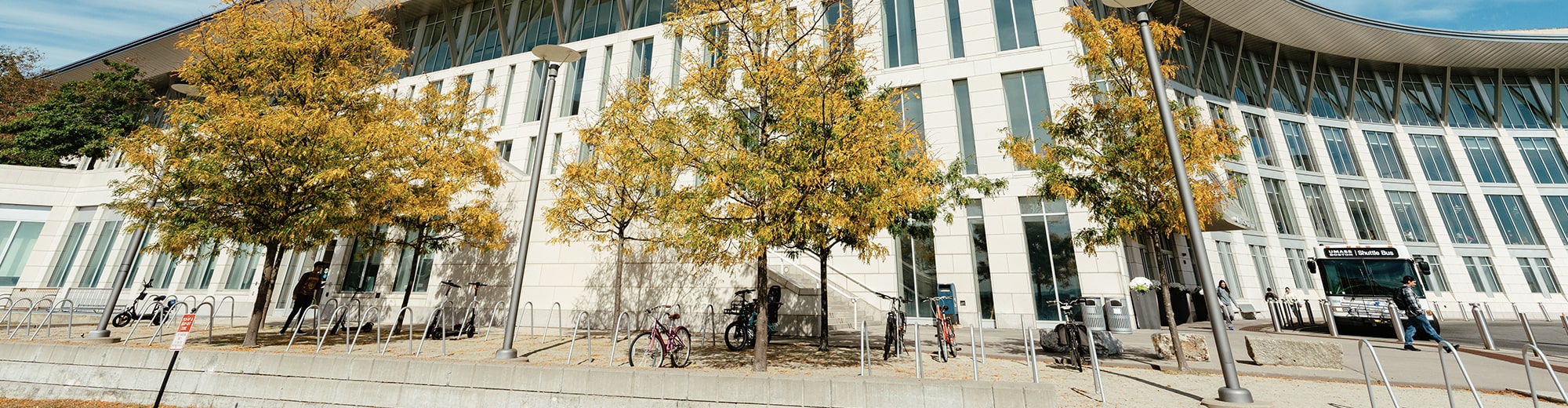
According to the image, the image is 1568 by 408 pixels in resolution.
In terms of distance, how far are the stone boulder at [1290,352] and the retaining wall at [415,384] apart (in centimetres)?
716

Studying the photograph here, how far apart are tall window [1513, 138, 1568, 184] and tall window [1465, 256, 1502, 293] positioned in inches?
339

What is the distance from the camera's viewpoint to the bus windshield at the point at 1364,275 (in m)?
16.4

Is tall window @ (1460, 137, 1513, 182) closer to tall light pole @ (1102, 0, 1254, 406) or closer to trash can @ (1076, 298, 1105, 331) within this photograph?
trash can @ (1076, 298, 1105, 331)

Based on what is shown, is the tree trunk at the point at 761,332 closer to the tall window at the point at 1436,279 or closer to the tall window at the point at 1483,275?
the tall window at the point at 1436,279

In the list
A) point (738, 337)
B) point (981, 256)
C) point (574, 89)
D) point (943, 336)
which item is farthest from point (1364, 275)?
point (574, 89)

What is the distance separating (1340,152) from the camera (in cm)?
3209

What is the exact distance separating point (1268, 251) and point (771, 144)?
102 ft

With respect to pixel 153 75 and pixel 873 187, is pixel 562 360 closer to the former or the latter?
pixel 873 187

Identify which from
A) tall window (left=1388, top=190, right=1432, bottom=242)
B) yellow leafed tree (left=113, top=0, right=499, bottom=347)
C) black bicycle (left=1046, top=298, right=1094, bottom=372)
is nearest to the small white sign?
yellow leafed tree (left=113, top=0, right=499, bottom=347)

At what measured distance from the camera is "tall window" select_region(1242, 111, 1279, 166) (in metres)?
29.7

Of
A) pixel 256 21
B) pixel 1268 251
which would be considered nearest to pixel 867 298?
pixel 256 21

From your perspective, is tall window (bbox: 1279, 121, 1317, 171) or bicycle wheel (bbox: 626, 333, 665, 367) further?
tall window (bbox: 1279, 121, 1317, 171)

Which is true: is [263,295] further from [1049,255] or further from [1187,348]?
[1049,255]

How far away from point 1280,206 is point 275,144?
41205 mm
